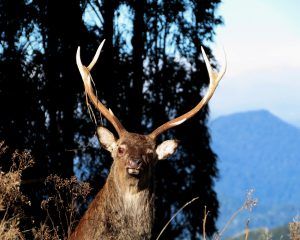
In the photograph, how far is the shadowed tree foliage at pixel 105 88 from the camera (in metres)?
12.9

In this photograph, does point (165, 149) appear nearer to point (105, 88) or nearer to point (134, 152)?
point (134, 152)

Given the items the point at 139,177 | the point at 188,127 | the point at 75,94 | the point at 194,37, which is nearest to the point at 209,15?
the point at 194,37

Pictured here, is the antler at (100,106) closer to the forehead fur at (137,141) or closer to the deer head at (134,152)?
the deer head at (134,152)

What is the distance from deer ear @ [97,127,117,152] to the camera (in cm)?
659

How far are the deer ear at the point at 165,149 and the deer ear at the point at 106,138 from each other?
1.42 feet

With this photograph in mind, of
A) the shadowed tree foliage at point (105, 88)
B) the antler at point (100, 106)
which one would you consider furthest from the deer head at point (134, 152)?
the shadowed tree foliage at point (105, 88)

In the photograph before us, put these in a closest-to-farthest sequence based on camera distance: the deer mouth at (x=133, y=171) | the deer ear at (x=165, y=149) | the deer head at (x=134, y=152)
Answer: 1. the deer mouth at (x=133, y=171)
2. the deer head at (x=134, y=152)
3. the deer ear at (x=165, y=149)

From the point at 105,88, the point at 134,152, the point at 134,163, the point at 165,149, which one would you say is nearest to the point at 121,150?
the point at 134,152

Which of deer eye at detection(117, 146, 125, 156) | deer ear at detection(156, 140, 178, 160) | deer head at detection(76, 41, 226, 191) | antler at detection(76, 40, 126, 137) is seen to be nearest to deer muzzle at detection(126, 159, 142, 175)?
deer head at detection(76, 41, 226, 191)

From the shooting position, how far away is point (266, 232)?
562 centimetres

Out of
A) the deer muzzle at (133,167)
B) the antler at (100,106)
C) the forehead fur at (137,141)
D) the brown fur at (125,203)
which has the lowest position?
the brown fur at (125,203)

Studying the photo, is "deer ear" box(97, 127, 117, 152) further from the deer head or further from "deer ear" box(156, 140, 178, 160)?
"deer ear" box(156, 140, 178, 160)

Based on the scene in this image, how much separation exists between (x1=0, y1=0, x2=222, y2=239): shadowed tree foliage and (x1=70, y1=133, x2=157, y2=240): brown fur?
5.45 metres

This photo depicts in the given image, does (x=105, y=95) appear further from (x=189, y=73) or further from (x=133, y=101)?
(x=189, y=73)
